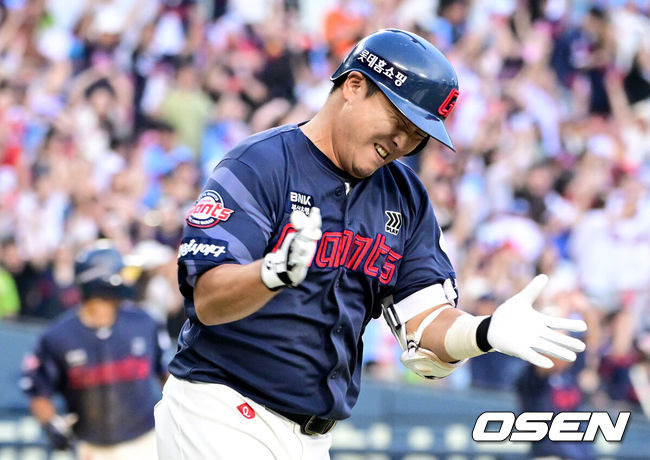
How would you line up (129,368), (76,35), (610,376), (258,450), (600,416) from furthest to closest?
1. (76,35)
2. (610,376)
3. (129,368)
4. (600,416)
5. (258,450)

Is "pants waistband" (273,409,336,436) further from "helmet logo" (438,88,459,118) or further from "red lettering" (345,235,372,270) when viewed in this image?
"helmet logo" (438,88,459,118)

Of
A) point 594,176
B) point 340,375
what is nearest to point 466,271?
point 594,176

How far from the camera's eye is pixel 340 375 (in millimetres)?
3648

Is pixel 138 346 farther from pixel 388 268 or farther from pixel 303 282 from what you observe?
pixel 303 282

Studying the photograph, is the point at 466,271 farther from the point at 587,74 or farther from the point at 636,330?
the point at 587,74

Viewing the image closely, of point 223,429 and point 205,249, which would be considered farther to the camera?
point 223,429

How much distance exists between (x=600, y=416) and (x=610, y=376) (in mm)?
4569

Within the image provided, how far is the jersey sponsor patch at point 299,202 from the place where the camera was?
138 inches

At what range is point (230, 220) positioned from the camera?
335 centimetres

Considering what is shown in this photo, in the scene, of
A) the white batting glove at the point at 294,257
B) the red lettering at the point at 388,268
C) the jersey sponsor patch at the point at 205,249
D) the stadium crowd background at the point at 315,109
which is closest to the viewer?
the white batting glove at the point at 294,257

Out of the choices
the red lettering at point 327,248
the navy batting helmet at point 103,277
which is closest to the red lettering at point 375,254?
the red lettering at point 327,248

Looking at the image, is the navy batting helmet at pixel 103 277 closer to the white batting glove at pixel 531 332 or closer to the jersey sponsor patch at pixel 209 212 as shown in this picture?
the jersey sponsor patch at pixel 209 212

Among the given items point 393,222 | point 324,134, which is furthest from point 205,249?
point 393,222

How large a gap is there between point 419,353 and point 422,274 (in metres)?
0.27
